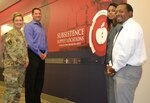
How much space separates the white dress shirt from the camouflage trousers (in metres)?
1.72

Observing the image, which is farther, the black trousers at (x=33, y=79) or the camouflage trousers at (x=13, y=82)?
the black trousers at (x=33, y=79)

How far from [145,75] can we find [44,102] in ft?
8.49

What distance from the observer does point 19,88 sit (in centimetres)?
444

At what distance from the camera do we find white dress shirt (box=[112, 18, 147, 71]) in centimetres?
304

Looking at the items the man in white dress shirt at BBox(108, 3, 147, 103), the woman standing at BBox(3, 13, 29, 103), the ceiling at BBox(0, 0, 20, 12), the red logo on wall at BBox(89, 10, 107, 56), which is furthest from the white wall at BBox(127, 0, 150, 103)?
the ceiling at BBox(0, 0, 20, 12)

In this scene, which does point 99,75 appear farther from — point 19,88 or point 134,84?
point 134,84

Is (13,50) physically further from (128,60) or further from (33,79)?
(128,60)

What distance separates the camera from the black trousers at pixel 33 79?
193 inches

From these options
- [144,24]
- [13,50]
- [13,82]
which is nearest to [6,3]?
[13,50]

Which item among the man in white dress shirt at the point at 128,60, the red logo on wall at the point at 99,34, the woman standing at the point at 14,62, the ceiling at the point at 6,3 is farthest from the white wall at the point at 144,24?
the ceiling at the point at 6,3

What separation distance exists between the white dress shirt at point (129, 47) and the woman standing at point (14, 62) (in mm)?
1709

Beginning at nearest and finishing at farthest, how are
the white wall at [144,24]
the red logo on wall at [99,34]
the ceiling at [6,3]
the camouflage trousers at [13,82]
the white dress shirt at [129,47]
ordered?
the white dress shirt at [129,47], the white wall at [144,24], the camouflage trousers at [13,82], the red logo on wall at [99,34], the ceiling at [6,3]

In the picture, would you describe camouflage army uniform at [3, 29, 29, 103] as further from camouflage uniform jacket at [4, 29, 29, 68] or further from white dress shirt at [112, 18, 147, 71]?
white dress shirt at [112, 18, 147, 71]

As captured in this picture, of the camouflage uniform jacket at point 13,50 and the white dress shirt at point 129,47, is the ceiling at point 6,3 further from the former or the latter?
the white dress shirt at point 129,47
